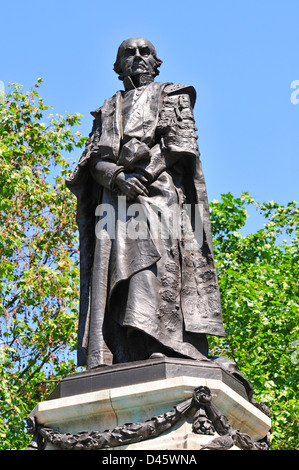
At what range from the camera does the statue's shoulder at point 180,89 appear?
9031 millimetres

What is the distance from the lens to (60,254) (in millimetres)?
20484

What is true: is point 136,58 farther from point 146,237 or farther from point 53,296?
point 53,296

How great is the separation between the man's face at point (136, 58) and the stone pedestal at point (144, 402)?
10.2 feet

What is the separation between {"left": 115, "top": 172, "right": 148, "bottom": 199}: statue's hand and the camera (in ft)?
27.3

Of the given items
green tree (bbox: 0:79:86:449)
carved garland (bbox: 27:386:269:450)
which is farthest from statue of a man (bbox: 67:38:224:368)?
green tree (bbox: 0:79:86:449)

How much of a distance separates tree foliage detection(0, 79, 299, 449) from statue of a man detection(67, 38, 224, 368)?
895cm

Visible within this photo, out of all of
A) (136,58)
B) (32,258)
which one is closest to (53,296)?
(32,258)

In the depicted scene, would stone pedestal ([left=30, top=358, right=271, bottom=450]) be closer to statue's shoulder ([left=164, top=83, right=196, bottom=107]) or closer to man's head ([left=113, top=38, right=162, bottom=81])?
statue's shoulder ([left=164, top=83, right=196, bottom=107])

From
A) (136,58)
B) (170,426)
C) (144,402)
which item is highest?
(136,58)

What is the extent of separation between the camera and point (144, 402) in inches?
283

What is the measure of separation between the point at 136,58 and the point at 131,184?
1.55 m

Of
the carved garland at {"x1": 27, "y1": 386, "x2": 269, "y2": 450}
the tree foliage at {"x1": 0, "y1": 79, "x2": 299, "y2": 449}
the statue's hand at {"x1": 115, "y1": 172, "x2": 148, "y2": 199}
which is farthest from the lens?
the tree foliage at {"x1": 0, "y1": 79, "x2": 299, "y2": 449}

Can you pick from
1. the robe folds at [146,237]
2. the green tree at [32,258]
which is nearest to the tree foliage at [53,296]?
the green tree at [32,258]
